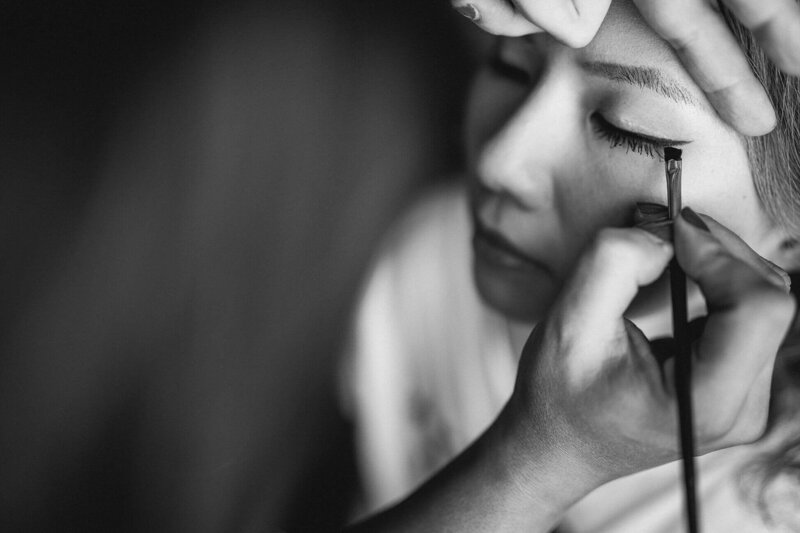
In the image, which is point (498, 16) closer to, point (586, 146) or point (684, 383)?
point (586, 146)

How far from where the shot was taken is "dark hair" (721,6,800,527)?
0.57 meters

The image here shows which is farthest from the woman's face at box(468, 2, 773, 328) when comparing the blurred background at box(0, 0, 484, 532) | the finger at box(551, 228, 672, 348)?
the blurred background at box(0, 0, 484, 532)

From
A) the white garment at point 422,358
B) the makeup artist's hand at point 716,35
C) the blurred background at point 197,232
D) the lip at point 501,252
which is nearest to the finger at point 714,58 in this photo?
the makeup artist's hand at point 716,35

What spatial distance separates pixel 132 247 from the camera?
1.07 metres

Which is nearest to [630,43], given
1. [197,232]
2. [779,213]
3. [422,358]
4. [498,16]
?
[498,16]

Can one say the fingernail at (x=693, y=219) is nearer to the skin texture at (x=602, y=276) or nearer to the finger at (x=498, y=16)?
the skin texture at (x=602, y=276)

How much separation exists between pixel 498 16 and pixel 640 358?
30 centimetres

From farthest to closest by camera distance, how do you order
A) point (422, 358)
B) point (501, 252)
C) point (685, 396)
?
point (422, 358) < point (501, 252) < point (685, 396)

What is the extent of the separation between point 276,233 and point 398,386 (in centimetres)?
32

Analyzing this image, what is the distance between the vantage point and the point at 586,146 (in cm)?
66

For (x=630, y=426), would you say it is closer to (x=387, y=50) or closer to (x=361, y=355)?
(x=361, y=355)

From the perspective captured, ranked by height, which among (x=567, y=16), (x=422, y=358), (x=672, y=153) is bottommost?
(x=422, y=358)

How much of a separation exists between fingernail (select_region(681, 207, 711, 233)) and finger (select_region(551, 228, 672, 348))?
0.08 ft

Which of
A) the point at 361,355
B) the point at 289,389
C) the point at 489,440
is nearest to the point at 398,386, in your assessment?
the point at 361,355
